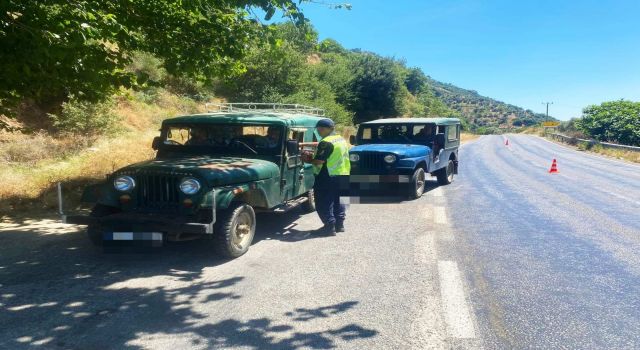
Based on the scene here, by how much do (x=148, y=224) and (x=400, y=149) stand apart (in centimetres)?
617

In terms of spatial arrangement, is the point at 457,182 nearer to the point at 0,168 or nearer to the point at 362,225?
the point at 362,225

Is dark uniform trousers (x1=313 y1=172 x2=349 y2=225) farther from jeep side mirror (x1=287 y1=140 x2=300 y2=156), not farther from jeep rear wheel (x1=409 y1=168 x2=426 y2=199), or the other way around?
jeep rear wheel (x1=409 y1=168 x2=426 y2=199)

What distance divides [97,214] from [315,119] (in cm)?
392

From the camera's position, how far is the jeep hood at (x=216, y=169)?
495 centimetres

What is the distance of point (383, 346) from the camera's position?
10.4 feet

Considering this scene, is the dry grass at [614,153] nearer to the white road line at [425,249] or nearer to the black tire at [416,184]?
the black tire at [416,184]

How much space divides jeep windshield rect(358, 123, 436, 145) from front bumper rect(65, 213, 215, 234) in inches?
277

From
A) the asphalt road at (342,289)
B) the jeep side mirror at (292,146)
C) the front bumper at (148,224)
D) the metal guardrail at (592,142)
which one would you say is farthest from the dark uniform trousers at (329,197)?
the metal guardrail at (592,142)

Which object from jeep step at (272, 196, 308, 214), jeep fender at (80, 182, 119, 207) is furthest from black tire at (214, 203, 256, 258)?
jeep fender at (80, 182, 119, 207)

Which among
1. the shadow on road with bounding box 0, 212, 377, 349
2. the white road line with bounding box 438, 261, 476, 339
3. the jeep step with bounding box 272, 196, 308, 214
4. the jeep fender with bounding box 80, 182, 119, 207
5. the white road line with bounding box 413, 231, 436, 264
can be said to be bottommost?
the shadow on road with bounding box 0, 212, 377, 349

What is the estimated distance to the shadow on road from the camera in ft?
10.7

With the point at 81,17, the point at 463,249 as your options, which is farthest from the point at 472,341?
the point at 81,17

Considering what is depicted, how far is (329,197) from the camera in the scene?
6.52 meters

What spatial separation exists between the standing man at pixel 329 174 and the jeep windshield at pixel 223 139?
656 mm
